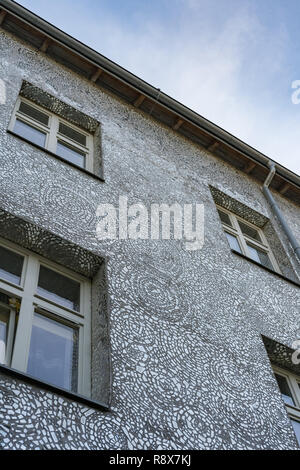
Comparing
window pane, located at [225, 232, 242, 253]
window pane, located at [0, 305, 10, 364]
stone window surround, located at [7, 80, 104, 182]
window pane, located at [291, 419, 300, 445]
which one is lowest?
window pane, located at [291, 419, 300, 445]

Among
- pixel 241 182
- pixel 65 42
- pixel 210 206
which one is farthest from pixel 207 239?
pixel 65 42

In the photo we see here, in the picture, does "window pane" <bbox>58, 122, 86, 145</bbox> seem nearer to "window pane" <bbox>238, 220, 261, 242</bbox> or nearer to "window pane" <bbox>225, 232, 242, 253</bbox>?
"window pane" <bbox>225, 232, 242, 253</bbox>

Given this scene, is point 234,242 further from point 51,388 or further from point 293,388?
point 51,388

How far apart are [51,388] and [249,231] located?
522 cm

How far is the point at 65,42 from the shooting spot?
24.7ft

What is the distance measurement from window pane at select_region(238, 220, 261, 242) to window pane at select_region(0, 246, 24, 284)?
4226mm

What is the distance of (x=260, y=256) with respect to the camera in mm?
7164

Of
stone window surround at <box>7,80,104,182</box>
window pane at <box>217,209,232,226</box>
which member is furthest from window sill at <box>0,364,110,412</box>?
window pane at <box>217,209,232,226</box>

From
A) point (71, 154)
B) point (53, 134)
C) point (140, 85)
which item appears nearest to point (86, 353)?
point (71, 154)

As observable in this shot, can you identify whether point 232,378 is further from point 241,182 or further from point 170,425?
point 241,182

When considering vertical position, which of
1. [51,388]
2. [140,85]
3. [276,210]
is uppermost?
[140,85]

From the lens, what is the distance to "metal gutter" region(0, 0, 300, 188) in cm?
727

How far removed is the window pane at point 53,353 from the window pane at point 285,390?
2.14 metres
